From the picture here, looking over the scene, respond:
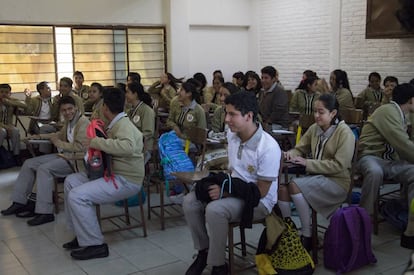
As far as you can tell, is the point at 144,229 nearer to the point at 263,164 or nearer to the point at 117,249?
the point at 117,249

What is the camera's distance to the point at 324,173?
11.0 feet

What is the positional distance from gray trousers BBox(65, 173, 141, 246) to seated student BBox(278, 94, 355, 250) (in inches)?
48.3

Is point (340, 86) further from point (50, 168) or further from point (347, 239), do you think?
point (50, 168)

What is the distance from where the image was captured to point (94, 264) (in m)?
3.47

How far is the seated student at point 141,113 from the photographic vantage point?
15.8 feet

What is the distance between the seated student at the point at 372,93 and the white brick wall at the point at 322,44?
0.27 metres

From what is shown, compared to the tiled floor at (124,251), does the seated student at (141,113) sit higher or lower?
higher

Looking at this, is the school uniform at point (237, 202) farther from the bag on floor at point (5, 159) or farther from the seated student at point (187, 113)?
the bag on floor at point (5, 159)

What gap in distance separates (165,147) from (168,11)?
498 cm

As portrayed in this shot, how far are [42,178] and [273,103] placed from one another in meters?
2.73

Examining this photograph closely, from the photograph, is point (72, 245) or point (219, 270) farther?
point (72, 245)

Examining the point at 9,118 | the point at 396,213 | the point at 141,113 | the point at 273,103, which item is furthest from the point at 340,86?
the point at 9,118

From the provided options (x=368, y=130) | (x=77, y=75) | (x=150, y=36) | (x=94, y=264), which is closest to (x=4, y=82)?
(x=77, y=75)

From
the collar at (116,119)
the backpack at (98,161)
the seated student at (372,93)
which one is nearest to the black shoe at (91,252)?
the backpack at (98,161)
